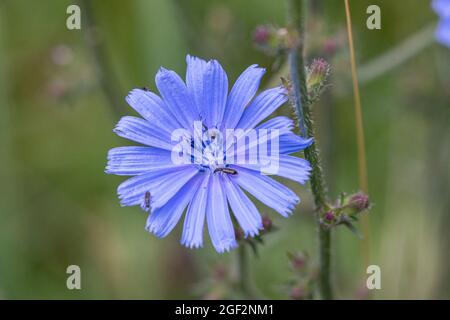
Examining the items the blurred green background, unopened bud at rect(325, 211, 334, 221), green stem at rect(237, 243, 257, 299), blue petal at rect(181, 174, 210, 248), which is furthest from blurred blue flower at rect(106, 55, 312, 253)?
the blurred green background

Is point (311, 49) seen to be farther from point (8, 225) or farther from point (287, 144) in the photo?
point (8, 225)

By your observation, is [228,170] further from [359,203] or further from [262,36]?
[262,36]

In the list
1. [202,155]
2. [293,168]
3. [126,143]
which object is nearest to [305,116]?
[293,168]

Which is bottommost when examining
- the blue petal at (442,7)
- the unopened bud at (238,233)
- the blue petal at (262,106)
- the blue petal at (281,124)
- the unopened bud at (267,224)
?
the unopened bud at (238,233)

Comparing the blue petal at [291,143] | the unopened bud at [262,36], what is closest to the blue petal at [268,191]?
the blue petal at [291,143]

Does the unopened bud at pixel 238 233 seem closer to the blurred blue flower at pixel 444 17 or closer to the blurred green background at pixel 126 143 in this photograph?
the blurred green background at pixel 126 143
